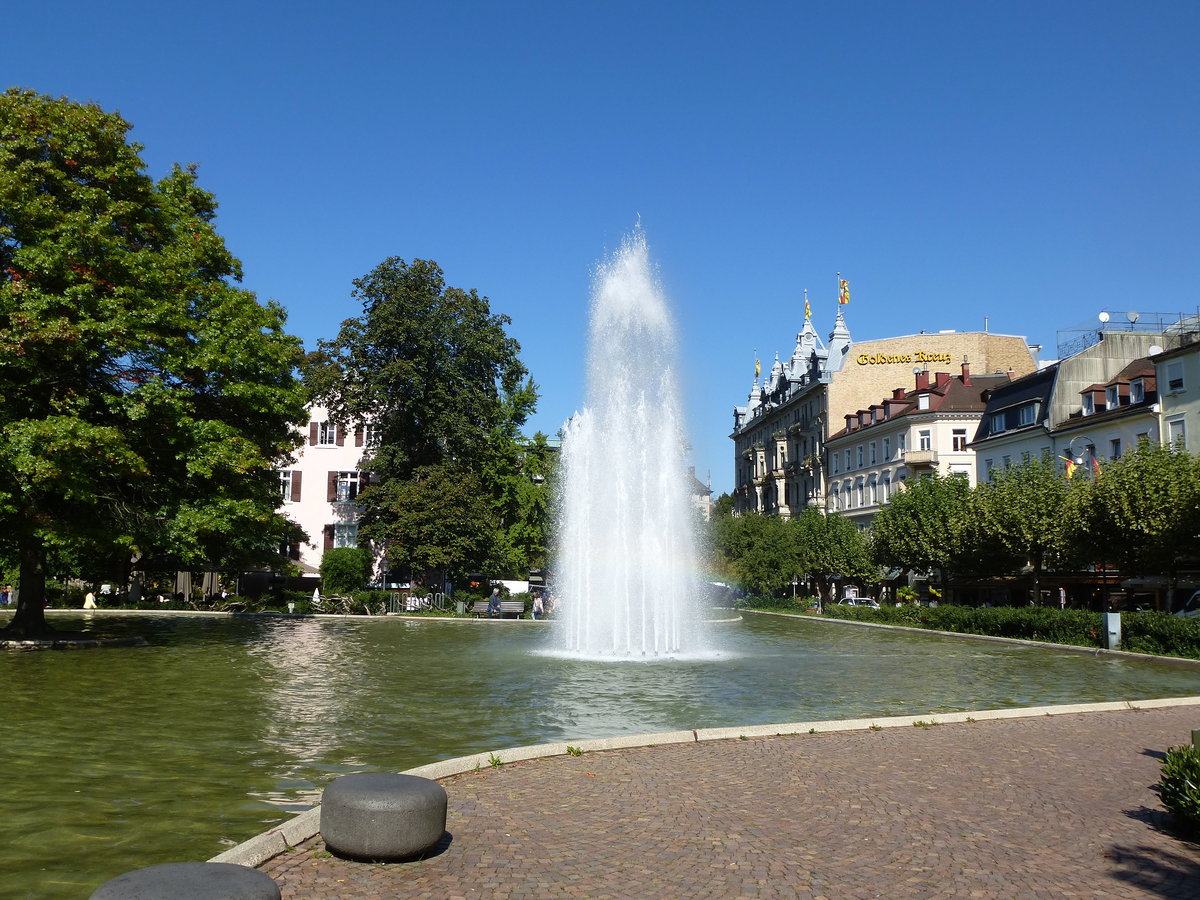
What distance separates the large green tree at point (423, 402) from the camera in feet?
183

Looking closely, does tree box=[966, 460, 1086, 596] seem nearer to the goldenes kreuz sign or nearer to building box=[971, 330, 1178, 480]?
building box=[971, 330, 1178, 480]

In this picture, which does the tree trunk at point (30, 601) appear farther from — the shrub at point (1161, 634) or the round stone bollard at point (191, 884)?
the shrub at point (1161, 634)

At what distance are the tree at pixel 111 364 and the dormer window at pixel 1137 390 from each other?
4341 cm

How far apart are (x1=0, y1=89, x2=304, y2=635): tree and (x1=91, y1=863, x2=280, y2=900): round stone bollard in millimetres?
19687

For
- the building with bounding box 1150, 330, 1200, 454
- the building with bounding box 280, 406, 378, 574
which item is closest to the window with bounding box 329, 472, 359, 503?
the building with bounding box 280, 406, 378, 574

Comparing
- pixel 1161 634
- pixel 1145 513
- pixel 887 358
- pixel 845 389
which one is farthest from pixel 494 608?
pixel 887 358

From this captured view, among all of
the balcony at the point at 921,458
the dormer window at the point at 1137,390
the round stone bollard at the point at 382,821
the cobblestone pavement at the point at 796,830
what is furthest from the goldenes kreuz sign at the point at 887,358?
the round stone bollard at the point at 382,821

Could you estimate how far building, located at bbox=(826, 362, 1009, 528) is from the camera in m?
74.0

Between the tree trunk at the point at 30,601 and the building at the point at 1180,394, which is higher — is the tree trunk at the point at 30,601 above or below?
below

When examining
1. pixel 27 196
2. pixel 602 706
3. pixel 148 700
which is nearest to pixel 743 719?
pixel 602 706

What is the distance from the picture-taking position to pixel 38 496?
2531cm

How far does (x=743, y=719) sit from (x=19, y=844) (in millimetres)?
10061

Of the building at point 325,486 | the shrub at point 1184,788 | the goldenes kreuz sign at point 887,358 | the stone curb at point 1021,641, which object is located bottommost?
the stone curb at point 1021,641

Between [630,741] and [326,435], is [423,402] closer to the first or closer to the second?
[326,435]
